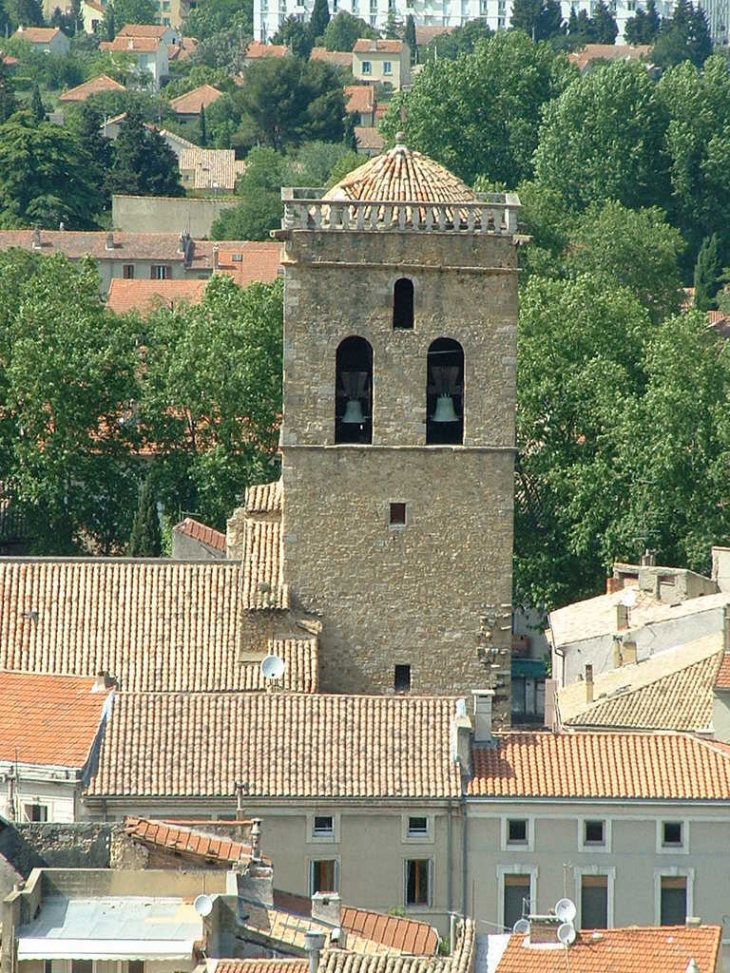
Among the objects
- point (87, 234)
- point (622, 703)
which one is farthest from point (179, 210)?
point (622, 703)

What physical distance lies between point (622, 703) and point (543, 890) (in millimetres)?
7748

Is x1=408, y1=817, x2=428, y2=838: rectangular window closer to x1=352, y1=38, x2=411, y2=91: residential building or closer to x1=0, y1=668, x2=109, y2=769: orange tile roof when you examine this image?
x1=0, y1=668, x2=109, y2=769: orange tile roof

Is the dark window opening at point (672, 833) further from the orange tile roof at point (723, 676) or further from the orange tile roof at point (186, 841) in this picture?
the orange tile roof at point (186, 841)

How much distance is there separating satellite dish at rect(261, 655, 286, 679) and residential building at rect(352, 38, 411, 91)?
143423 mm

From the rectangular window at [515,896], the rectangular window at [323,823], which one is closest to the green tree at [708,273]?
→ the rectangular window at [515,896]

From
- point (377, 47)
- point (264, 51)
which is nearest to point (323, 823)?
point (377, 47)

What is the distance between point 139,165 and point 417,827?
8739 cm

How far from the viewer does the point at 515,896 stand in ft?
157

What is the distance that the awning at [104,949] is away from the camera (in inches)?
1497

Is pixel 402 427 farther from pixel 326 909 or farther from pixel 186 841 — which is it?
pixel 326 909

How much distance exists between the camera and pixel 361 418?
5334 centimetres

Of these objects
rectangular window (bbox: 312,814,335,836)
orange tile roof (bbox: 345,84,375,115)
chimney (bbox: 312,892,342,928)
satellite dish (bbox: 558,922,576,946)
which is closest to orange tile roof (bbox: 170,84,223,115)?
orange tile roof (bbox: 345,84,375,115)

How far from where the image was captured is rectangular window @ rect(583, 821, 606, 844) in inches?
1882

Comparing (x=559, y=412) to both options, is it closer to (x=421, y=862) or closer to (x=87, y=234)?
(x=421, y=862)
